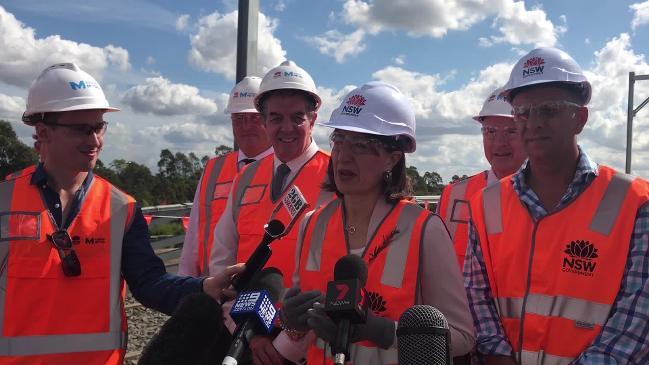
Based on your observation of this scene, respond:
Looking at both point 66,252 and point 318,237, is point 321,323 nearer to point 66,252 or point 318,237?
point 318,237

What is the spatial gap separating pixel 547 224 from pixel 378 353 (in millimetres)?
1052

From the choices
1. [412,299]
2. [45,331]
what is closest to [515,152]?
[412,299]

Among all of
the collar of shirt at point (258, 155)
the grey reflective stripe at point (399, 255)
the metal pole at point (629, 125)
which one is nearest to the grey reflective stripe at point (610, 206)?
the grey reflective stripe at point (399, 255)

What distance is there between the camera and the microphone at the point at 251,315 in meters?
1.66

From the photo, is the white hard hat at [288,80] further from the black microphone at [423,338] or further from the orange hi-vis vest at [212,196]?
the black microphone at [423,338]

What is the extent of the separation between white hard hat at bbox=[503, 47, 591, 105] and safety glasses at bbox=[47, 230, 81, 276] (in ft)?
7.86

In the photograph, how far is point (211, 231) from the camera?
464cm

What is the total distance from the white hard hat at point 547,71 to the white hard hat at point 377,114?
60 cm

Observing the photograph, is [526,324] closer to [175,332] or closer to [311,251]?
[311,251]

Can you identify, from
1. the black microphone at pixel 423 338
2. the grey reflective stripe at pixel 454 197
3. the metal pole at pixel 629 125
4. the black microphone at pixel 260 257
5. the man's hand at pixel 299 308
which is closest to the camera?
the black microphone at pixel 423 338

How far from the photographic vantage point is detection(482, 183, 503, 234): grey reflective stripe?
305 centimetres

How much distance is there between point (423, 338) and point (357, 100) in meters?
1.62

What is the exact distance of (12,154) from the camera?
12.6 m

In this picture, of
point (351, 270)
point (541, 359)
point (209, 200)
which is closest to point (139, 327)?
point (209, 200)
